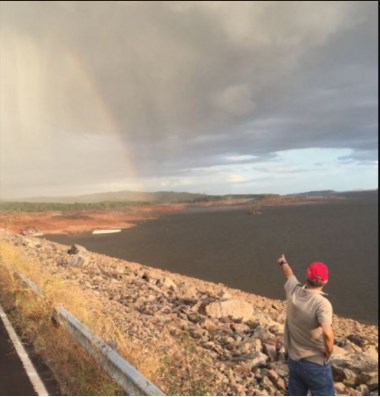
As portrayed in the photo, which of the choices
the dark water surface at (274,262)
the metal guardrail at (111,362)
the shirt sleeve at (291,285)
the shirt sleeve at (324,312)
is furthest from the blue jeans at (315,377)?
the dark water surface at (274,262)

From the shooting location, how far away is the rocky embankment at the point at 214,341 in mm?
7481

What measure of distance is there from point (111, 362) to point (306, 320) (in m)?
2.35

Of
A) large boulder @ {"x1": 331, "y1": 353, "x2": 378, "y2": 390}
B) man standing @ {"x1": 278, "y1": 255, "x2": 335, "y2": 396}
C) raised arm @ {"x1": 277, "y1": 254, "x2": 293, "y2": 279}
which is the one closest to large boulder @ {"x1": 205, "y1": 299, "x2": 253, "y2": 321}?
large boulder @ {"x1": 331, "y1": 353, "x2": 378, "y2": 390}

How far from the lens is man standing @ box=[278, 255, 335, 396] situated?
434 centimetres

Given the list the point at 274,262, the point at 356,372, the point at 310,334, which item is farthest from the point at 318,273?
the point at 274,262

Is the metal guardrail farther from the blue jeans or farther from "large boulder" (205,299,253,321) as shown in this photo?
"large boulder" (205,299,253,321)

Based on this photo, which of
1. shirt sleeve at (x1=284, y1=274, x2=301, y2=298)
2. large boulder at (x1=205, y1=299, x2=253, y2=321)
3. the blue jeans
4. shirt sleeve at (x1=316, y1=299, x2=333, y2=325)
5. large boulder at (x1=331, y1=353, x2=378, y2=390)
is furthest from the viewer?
large boulder at (x1=205, y1=299, x2=253, y2=321)

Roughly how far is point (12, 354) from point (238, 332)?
583 centimetres

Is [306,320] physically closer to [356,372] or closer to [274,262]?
[356,372]

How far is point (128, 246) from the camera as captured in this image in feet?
170

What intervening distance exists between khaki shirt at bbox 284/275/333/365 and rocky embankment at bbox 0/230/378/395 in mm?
2374

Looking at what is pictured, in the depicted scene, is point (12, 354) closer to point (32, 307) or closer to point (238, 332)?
point (32, 307)

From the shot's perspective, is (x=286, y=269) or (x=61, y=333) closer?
(x=286, y=269)

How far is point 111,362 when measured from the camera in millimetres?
5379
